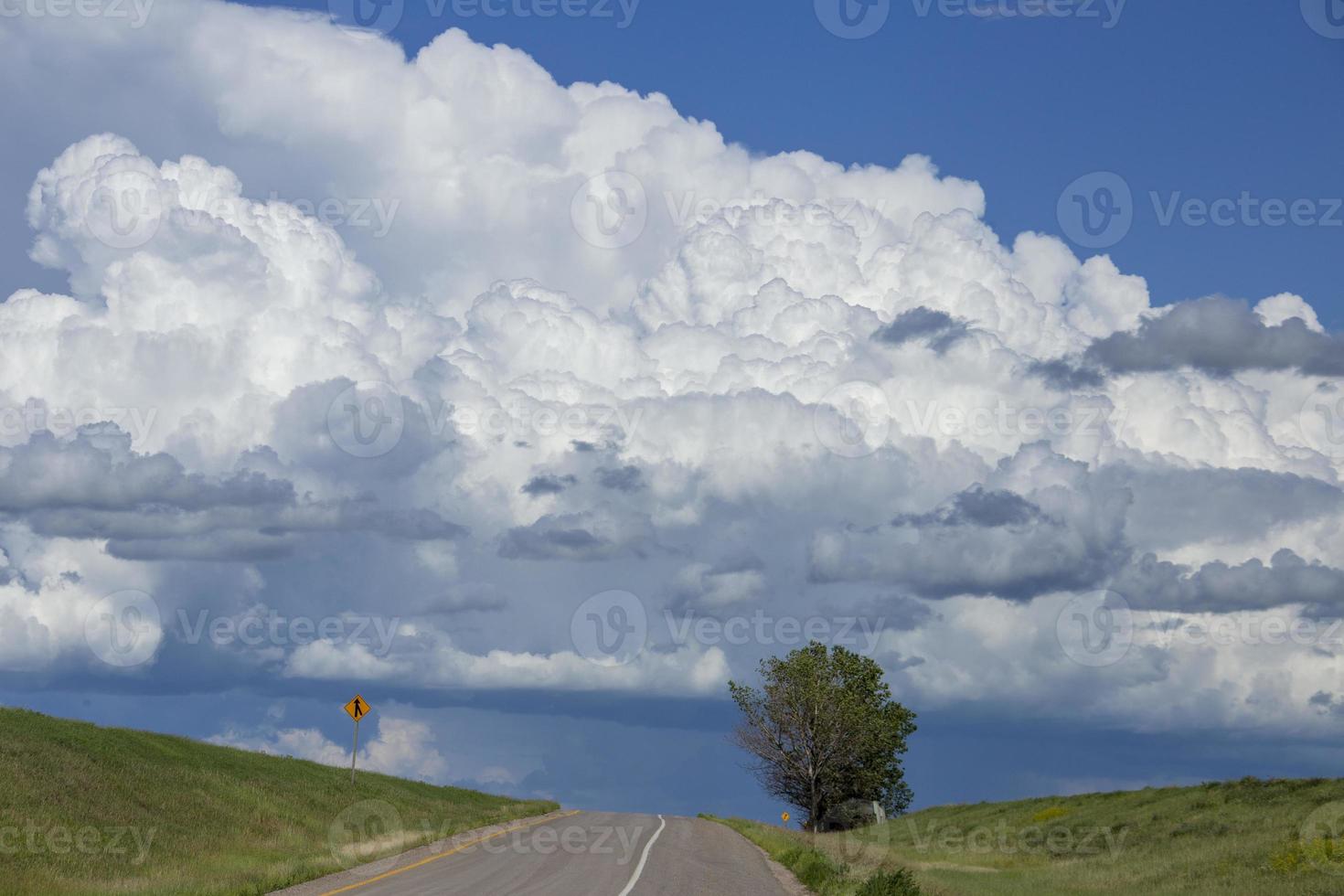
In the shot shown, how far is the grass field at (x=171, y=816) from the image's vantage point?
26.9m

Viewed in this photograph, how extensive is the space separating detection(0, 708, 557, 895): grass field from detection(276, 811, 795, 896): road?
1.37 metres

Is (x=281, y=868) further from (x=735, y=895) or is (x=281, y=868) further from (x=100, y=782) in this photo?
(x=100, y=782)

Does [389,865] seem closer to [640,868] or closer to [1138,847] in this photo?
[640,868]

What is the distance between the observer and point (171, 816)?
39.0 m

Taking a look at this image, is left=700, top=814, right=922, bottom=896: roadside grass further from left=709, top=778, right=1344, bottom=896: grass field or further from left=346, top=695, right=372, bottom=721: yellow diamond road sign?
left=346, top=695, right=372, bottom=721: yellow diamond road sign

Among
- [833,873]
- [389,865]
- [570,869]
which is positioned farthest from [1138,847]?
[389,865]

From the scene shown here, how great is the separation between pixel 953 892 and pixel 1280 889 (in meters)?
9.02

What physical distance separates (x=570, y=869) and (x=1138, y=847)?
27095 mm

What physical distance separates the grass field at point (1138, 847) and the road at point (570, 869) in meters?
2.33

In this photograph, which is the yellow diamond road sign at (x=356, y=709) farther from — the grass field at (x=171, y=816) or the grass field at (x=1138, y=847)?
the grass field at (x=1138, y=847)

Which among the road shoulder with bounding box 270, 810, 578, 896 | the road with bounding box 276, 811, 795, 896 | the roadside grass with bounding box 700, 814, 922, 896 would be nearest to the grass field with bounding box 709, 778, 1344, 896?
the roadside grass with bounding box 700, 814, 922, 896

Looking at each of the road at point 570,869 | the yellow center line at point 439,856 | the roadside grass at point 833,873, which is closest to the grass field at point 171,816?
the yellow center line at point 439,856

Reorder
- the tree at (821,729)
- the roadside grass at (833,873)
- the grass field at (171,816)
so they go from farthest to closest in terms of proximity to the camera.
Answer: the tree at (821,729) → the grass field at (171,816) → the roadside grass at (833,873)

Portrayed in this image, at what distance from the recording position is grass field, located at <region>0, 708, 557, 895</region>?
88.2 ft
